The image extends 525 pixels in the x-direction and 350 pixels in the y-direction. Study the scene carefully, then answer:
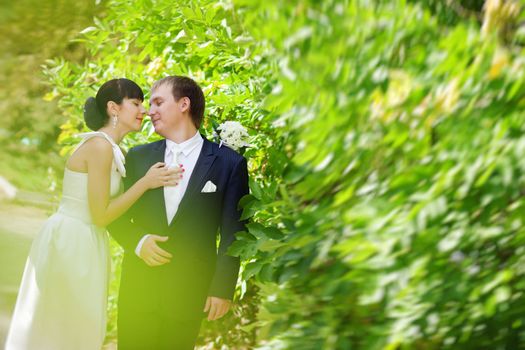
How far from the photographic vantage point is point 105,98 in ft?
13.0

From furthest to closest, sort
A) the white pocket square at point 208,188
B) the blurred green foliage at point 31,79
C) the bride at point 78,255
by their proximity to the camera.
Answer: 1. the blurred green foliage at point 31,79
2. the bride at point 78,255
3. the white pocket square at point 208,188

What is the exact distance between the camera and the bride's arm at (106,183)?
368cm

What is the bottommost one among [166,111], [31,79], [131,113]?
[166,111]

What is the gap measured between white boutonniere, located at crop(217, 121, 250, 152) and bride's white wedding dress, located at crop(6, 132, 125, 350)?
2.38 feet

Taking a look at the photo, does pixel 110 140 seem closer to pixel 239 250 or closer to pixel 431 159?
pixel 239 250

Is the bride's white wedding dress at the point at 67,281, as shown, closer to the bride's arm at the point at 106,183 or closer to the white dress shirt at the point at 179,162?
the bride's arm at the point at 106,183

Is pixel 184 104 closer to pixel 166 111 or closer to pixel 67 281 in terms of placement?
pixel 166 111

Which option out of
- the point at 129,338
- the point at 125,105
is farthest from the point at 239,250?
the point at 125,105

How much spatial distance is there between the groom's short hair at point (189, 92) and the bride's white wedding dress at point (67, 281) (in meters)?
0.54

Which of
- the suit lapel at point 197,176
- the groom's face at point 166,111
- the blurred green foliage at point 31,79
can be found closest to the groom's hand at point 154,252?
the suit lapel at point 197,176

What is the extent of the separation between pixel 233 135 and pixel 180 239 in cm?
65

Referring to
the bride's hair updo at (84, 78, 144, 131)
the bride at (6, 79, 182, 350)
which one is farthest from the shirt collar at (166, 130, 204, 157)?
the bride's hair updo at (84, 78, 144, 131)

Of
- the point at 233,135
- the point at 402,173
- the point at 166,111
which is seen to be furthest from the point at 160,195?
the point at 402,173

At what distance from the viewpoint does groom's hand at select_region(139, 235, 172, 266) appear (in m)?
3.66
